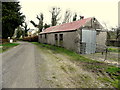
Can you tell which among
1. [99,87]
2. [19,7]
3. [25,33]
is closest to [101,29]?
[99,87]

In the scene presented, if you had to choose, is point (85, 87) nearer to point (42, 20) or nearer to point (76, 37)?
point (76, 37)

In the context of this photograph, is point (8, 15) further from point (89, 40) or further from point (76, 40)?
point (89, 40)

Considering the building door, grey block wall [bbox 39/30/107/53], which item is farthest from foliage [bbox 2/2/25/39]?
the building door

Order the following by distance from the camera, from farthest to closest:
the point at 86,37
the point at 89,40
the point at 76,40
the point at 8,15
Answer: the point at 8,15, the point at 89,40, the point at 86,37, the point at 76,40

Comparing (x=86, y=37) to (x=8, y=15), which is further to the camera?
(x=8, y=15)

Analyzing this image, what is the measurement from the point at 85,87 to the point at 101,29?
12.2 m

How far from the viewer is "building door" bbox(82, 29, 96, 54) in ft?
41.7

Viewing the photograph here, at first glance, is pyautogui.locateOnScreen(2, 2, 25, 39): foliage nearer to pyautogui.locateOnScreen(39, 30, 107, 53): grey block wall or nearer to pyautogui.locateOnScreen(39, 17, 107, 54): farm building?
pyautogui.locateOnScreen(39, 30, 107, 53): grey block wall

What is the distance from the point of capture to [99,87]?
12.9ft

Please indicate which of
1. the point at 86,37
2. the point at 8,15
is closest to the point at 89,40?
the point at 86,37

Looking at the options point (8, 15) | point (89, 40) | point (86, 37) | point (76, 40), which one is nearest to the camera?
point (76, 40)

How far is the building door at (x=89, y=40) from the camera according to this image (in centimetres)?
1272

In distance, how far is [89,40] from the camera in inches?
512

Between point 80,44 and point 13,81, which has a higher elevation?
point 80,44
